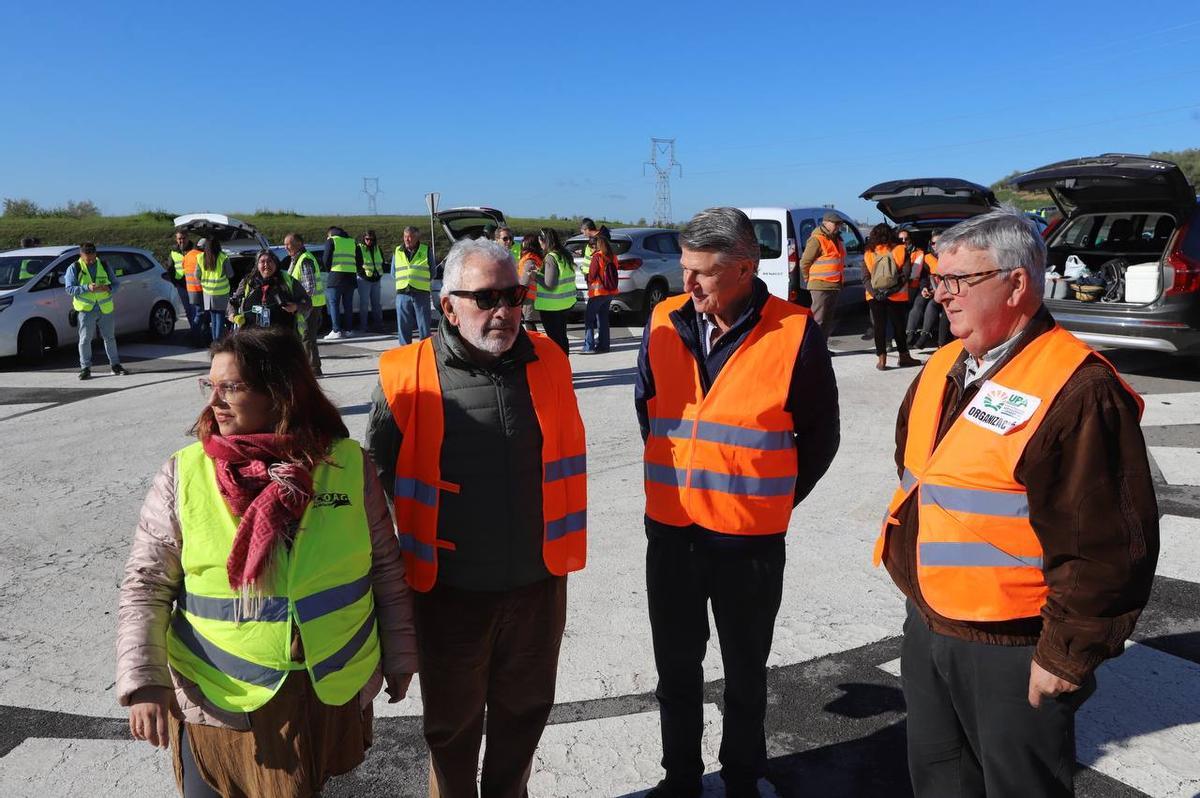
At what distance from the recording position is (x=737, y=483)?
2.73m

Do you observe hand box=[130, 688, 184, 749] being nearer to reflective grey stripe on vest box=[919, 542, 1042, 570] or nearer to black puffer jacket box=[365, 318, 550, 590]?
black puffer jacket box=[365, 318, 550, 590]

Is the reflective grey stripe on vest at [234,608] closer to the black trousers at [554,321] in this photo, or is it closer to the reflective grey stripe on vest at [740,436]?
the reflective grey stripe on vest at [740,436]

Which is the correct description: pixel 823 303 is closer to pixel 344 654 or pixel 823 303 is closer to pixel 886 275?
pixel 886 275

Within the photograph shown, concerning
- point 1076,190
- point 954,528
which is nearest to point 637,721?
point 954,528

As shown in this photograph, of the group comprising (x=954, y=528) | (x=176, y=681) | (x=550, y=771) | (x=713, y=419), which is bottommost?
(x=550, y=771)

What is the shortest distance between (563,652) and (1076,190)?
809 cm

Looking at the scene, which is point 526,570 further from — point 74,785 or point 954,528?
point 74,785

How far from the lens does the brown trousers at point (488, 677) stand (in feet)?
8.36

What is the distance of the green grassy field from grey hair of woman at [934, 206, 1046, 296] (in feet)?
83.6

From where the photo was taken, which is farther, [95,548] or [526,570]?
[95,548]

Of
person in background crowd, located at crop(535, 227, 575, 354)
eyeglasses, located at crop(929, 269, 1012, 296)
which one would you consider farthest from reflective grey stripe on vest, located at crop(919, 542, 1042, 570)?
person in background crowd, located at crop(535, 227, 575, 354)

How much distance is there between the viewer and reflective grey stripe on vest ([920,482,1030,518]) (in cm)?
201

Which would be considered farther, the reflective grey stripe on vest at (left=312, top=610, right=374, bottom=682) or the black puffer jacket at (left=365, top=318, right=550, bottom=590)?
the black puffer jacket at (left=365, top=318, right=550, bottom=590)

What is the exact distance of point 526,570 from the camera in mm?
2572
